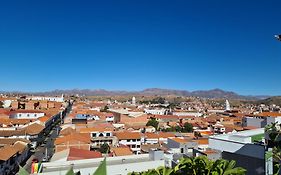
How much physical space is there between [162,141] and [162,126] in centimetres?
2151

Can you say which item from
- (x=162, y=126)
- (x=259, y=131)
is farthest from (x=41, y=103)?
(x=259, y=131)

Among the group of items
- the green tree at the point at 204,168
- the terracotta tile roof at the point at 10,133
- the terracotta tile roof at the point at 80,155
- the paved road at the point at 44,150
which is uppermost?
the green tree at the point at 204,168

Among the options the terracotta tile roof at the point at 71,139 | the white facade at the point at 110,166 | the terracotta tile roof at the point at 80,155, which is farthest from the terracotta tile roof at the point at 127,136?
the white facade at the point at 110,166

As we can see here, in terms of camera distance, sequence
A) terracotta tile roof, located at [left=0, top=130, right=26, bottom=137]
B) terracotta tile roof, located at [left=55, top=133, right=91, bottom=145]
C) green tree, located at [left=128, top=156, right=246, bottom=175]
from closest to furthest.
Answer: green tree, located at [left=128, top=156, right=246, bottom=175] → terracotta tile roof, located at [left=55, top=133, right=91, bottom=145] → terracotta tile roof, located at [left=0, top=130, right=26, bottom=137]

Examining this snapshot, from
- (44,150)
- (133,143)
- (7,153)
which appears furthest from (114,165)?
(44,150)

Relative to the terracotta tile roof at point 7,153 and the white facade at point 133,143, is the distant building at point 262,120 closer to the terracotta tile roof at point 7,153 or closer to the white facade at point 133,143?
the white facade at point 133,143

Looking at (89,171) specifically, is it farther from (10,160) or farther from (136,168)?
(10,160)

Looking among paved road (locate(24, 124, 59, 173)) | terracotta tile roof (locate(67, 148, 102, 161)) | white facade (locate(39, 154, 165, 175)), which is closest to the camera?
white facade (locate(39, 154, 165, 175))

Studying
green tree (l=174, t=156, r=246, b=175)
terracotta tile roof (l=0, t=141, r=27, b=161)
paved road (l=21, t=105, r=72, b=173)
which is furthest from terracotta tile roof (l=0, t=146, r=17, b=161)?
green tree (l=174, t=156, r=246, b=175)

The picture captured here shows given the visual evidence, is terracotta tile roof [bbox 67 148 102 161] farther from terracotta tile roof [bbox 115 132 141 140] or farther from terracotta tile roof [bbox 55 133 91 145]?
terracotta tile roof [bbox 115 132 141 140]

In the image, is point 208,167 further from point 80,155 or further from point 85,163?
point 80,155

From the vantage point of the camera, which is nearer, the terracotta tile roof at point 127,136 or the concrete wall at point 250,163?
the concrete wall at point 250,163

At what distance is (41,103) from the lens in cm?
8900

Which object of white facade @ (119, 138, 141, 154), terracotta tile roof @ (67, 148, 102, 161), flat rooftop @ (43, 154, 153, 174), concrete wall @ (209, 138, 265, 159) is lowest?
white facade @ (119, 138, 141, 154)
